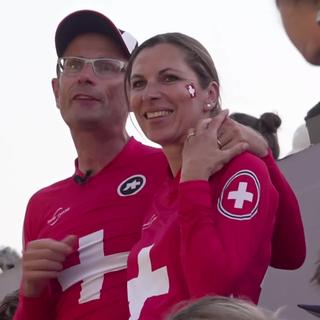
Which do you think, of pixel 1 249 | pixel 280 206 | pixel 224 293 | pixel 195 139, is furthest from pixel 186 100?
pixel 1 249

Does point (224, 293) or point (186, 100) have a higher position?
point (186, 100)

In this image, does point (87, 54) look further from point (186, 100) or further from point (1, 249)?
point (1, 249)

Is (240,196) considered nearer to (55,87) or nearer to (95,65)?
(95,65)

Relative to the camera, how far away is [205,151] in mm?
1883

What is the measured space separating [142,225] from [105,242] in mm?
104

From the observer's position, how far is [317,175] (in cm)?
338

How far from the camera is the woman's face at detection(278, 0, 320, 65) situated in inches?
46.7

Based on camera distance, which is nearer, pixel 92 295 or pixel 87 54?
pixel 92 295

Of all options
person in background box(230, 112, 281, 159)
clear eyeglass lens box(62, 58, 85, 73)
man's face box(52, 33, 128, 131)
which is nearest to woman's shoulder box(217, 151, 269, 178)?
man's face box(52, 33, 128, 131)

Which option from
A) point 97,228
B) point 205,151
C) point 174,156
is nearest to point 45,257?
point 97,228

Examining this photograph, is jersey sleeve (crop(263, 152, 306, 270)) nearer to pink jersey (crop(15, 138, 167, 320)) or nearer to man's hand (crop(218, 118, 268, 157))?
man's hand (crop(218, 118, 268, 157))

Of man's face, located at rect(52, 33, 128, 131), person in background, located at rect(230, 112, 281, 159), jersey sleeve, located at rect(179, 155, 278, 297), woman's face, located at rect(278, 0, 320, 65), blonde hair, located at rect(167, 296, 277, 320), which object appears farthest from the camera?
person in background, located at rect(230, 112, 281, 159)

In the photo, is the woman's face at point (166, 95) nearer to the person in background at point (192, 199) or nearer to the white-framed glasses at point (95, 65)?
the person in background at point (192, 199)

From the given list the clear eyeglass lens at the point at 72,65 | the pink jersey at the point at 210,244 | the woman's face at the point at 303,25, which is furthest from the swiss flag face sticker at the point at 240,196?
the clear eyeglass lens at the point at 72,65
